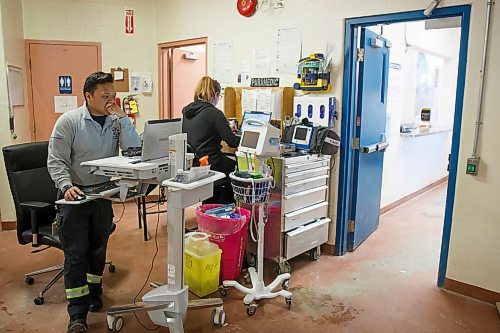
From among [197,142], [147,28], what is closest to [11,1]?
[147,28]

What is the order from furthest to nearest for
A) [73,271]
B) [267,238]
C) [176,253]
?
1. [267,238]
2. [73,271]
3. [176,253]

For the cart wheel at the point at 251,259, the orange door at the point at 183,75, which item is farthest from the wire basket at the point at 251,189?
the orange door at the point at 183,75

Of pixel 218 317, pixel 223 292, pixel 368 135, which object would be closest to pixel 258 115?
pixel 368 135

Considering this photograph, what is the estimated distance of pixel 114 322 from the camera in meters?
2.51

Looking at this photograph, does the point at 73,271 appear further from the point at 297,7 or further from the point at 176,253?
the point at 297,7

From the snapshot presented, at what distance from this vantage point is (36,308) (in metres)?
2.80

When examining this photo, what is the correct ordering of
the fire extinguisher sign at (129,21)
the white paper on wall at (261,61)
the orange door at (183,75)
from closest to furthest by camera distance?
the white paper on wall at (261,61)
the fire extinguisher sign at (129,21)
the orange door at (183,75)

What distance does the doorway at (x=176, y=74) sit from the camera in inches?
209

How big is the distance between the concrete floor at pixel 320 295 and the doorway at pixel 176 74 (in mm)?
1869

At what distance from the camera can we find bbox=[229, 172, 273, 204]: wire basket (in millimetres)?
2709

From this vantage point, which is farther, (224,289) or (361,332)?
(224,289)

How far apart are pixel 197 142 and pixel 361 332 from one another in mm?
1965

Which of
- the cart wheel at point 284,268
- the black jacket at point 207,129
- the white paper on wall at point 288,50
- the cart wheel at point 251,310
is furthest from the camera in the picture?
the white paper on wall at point 288,50

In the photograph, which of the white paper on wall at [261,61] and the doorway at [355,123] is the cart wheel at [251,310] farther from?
the white paper on wall at [261,61]
